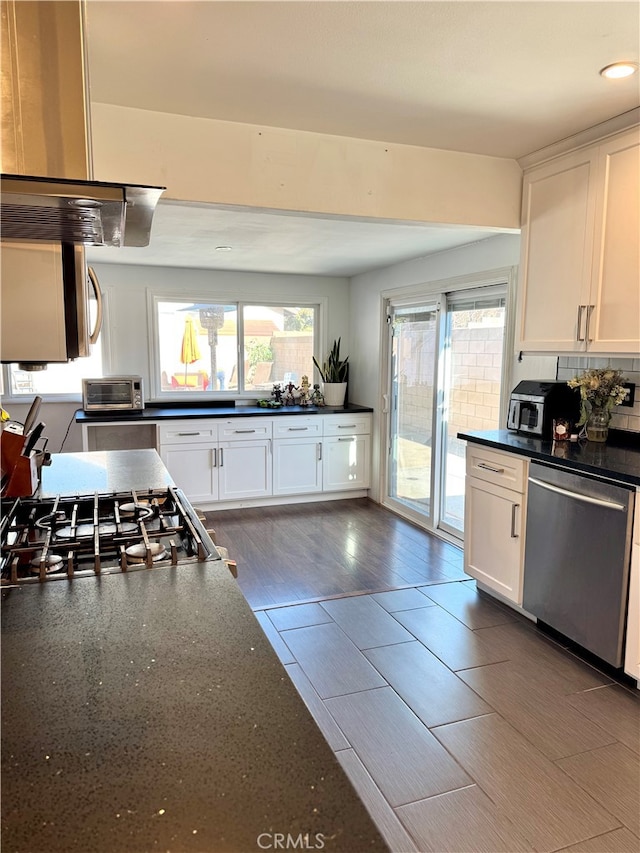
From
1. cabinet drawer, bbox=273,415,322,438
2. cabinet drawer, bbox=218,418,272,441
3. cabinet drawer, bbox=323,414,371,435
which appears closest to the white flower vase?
cabinet drawer, bbox=323,414,371,435

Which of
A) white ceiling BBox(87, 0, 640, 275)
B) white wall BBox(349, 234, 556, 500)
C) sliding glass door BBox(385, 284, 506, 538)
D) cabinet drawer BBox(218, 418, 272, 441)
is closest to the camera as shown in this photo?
white ceiling BBox(87, 0, 640, 275)

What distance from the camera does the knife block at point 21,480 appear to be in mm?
1903

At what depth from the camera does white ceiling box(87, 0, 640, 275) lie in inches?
64.1

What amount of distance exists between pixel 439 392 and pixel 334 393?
1.53 metres

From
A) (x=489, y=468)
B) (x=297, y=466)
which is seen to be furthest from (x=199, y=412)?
(x=489, y=468)

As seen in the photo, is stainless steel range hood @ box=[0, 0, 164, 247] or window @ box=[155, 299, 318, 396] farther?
window @ box=[155, 299, 318, 396]

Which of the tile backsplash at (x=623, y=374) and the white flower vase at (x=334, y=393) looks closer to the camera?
the tile backsplash at (x=623, y=374)

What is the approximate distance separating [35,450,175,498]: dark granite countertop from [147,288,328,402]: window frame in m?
2.74

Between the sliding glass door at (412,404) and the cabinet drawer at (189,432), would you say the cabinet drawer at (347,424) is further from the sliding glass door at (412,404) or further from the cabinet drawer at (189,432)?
the cabinet drawer at (189,432)

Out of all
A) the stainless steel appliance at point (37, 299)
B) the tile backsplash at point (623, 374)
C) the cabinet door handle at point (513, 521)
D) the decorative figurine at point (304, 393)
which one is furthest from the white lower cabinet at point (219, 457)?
the stainless steel appliance at point (37, 299)

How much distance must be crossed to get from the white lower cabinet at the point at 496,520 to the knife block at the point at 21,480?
7.31ft

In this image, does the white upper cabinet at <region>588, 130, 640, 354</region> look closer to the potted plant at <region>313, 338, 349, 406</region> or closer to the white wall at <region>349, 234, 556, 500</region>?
the white wall at <region>349, 234, 556, 500</region>

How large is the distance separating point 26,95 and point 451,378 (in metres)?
3.68

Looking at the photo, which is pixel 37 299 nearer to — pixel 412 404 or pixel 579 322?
pixel 579 322
